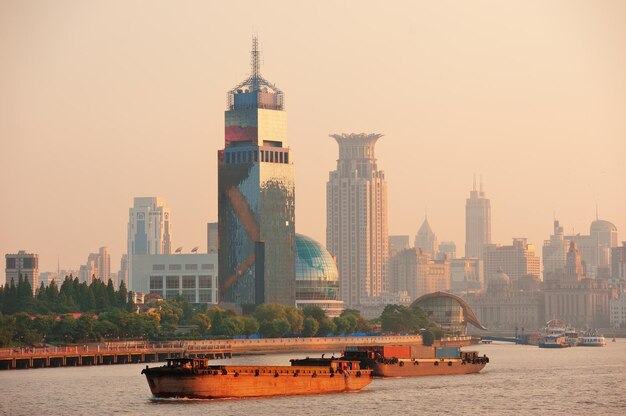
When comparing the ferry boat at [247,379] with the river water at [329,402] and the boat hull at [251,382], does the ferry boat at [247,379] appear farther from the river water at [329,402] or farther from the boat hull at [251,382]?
the river water at [329,402]

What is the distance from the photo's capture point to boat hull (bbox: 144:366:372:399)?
174250 mm

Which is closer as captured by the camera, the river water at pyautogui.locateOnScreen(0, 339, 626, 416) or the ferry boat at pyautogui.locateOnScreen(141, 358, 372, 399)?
the river water at pyautogui.locateOnScreen(0, 339, 626, 416)

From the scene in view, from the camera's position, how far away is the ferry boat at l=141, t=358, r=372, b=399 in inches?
6860

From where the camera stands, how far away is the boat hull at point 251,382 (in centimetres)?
17425

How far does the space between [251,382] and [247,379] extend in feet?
2.40

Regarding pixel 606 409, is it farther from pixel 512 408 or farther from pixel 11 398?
pixel 11 398

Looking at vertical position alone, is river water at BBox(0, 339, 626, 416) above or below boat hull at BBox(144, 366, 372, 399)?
below

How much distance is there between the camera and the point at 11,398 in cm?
17700

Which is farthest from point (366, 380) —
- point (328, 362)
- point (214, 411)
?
point (214, 411)

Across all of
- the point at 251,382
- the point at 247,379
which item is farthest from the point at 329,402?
the point at 247,379

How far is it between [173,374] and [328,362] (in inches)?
941

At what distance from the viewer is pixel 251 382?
7032 inches

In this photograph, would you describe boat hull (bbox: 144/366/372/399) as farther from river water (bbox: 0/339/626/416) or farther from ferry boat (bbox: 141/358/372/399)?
river water (bbox: 0/339/626/416)

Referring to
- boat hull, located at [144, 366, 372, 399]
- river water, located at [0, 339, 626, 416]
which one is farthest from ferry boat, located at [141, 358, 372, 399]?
river water, located at [0, 339, 626, 416]
